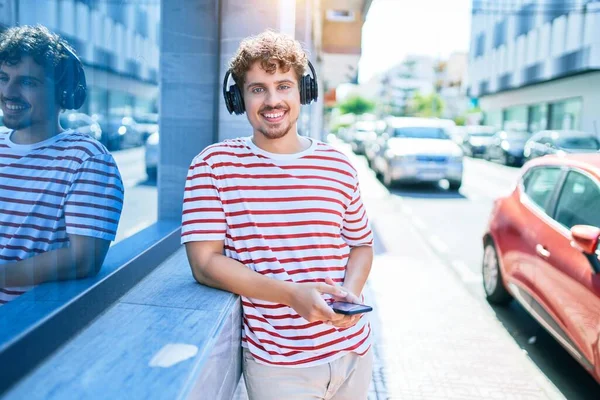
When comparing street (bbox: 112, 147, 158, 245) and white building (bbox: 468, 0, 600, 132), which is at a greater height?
white building (bbox: 468, 0, 600, 132)

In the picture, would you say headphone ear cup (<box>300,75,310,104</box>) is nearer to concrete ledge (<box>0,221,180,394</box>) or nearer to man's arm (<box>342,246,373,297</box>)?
man's arm (<box>342,246,373,297</box>)

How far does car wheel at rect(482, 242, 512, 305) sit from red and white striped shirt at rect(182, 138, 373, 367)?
369 cm

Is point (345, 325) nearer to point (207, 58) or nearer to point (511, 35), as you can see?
point (207, 58)

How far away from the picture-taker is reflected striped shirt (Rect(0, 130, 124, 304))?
2.01 metres

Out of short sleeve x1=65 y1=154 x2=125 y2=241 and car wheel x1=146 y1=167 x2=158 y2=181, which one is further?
car wheel x1=146 y1=167 x2=158 y2=181

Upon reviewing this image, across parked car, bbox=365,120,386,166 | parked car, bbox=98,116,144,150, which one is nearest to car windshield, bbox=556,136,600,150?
parked car, bbox=365,120,386,166

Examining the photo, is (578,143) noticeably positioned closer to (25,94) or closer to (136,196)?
(136,196)

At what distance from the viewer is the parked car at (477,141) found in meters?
29.8

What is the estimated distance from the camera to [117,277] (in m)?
2.35

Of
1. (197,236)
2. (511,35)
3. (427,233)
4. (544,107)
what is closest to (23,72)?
(197,236)

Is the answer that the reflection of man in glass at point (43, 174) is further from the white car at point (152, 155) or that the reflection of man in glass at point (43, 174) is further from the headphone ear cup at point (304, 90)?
the white car at point (152, 155)

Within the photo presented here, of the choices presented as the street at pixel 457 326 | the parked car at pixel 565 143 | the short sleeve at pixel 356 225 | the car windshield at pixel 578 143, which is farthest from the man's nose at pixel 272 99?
the car windshield at pixel 578 143

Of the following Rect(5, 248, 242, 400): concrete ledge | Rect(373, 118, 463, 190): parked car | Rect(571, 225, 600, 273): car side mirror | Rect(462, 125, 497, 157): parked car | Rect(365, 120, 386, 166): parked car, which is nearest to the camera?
Rect(5, 248, 242, 400): concrete ledge

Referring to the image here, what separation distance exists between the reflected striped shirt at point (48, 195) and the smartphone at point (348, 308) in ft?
3.25
